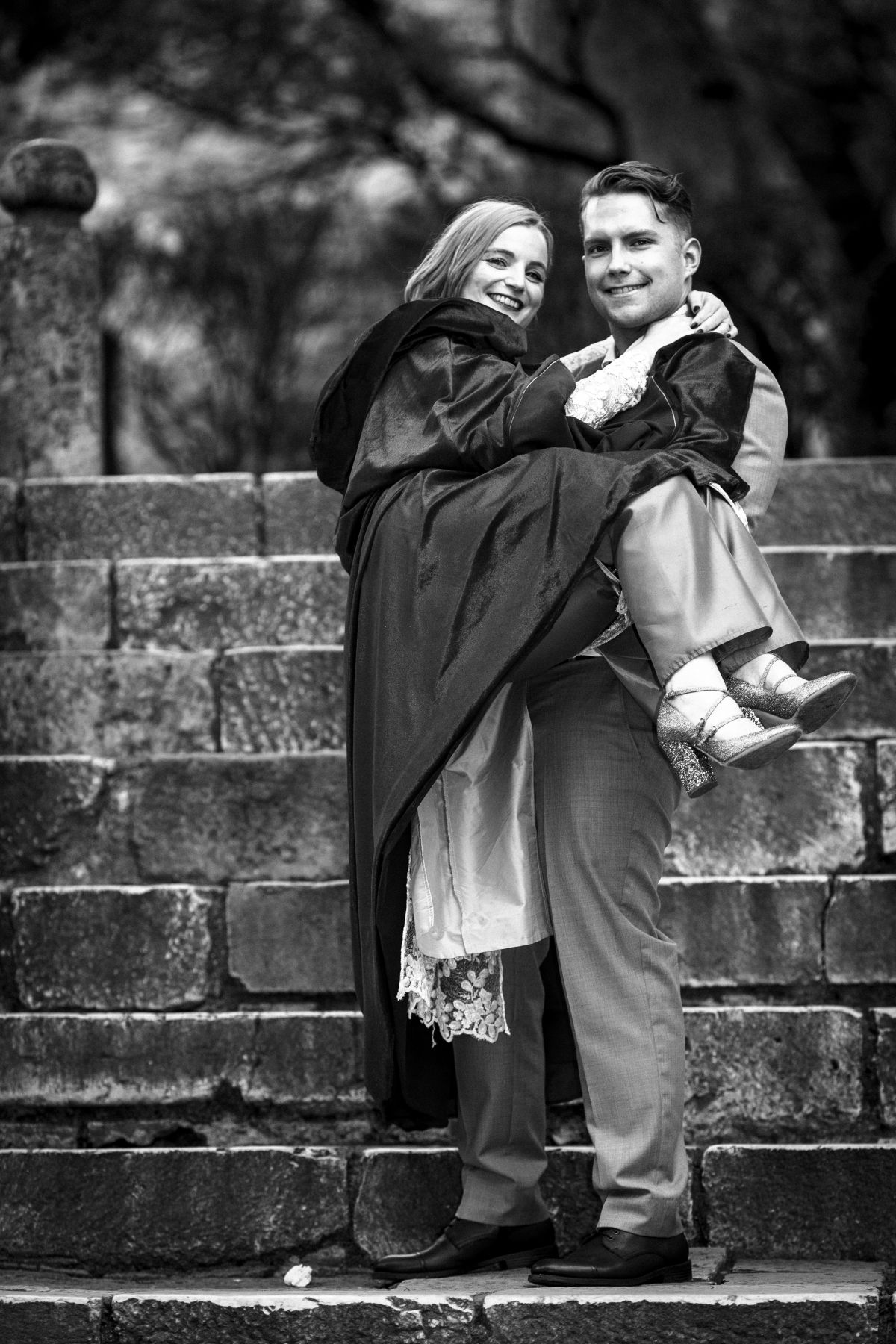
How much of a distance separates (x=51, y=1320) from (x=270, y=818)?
144 centimetres

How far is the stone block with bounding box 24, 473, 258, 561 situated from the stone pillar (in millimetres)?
579

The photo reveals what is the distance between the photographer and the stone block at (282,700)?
4531 mm

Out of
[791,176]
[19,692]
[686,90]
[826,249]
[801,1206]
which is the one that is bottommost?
[801,1206]

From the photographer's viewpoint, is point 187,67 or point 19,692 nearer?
point 19,692

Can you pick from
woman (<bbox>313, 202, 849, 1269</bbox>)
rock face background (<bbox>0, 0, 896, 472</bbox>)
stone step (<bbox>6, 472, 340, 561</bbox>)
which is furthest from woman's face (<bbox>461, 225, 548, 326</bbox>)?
rock face background (<bbox>0, 0, 896, 472</bbox>)

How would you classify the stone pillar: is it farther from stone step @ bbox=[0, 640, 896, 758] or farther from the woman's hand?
the woman's hand

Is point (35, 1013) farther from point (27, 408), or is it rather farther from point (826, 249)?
point (826, 249)

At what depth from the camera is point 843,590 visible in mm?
4996

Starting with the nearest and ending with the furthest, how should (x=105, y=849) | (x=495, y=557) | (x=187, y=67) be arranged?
(x=495, y=557), (x=105, y=849), (x=187, y=67)

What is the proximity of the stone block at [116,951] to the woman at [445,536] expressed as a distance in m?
0.87

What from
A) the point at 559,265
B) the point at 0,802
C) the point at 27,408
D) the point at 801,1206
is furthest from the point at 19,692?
the point at 559,265

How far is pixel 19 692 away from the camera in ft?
15.3

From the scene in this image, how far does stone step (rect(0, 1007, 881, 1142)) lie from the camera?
358 centimetres

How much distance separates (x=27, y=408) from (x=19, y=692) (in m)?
1.76
